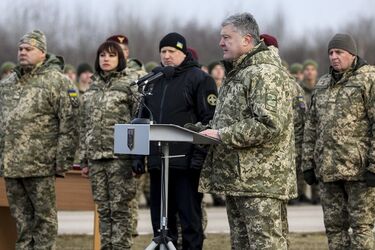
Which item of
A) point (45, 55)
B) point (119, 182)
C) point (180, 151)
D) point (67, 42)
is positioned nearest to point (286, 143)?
point (180, 151)

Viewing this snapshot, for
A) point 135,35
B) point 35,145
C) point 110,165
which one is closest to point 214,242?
point 110,165

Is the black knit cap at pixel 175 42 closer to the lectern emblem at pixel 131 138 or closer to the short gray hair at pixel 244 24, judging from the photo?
the short gray hair at pixel 244 24

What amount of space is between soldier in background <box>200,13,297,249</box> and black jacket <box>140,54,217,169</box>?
4.40 feet

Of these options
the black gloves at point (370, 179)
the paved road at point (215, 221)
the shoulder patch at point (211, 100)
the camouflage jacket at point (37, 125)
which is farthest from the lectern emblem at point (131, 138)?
the paved road at point (215, 221)

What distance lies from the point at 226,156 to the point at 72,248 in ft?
15.0

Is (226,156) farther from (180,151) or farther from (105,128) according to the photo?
(105,128)

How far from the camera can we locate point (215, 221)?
566 inches

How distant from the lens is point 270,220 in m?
7.33

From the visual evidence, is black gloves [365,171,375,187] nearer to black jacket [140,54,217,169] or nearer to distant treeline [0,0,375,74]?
black jacket [140,54,217,169]

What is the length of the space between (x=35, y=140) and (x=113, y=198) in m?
0.94

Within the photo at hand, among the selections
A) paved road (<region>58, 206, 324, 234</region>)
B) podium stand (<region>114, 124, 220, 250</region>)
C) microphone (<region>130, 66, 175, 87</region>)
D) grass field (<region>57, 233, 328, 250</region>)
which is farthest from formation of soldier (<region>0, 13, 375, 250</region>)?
paved road (<region>58, 206, 324, 234</region>)

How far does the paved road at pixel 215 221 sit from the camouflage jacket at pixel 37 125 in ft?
11.0

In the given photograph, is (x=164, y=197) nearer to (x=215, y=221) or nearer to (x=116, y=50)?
(x=116, y=50)

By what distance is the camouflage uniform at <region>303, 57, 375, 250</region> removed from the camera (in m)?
9.03
